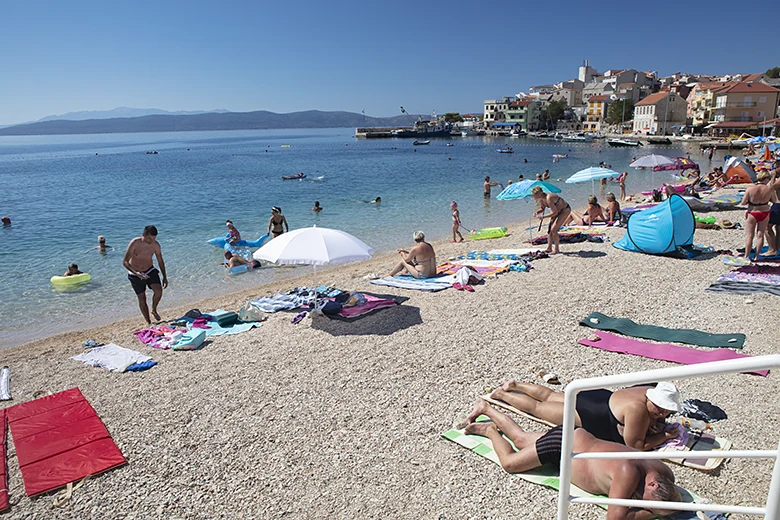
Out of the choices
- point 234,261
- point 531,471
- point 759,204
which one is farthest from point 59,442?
point 759,204

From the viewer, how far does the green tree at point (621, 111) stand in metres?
100

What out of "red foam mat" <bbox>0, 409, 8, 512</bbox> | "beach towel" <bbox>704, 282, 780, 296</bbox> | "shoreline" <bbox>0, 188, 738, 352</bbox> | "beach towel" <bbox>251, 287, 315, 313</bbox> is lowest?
"shoreline" <bbox>0, 188, 738, 352</bbox>

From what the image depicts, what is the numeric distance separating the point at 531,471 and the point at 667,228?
29.4 ft

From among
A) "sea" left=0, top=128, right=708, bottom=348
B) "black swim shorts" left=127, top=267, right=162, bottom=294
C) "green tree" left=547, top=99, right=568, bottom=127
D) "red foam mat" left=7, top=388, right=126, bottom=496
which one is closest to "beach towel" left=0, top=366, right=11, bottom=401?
"red foam mat" left=7, top=388, right=126, bottom=496

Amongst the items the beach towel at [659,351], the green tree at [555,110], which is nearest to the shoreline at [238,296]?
the beach towel at [659,351]

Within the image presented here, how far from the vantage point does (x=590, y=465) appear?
376 centimetres

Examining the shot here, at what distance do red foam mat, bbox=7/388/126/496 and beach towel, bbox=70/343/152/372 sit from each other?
102cm

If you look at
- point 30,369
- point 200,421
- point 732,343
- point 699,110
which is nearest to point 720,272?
point 732,343

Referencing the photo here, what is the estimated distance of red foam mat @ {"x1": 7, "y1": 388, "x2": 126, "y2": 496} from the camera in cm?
454

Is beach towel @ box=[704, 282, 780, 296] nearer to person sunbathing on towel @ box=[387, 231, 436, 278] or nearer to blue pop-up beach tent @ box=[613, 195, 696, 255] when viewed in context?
blue pop-up beach tent @ box=[613, 195, 696, 255]

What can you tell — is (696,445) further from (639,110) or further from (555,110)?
(555,110)

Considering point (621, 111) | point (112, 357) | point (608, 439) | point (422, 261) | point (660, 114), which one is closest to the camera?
point (608, 439)

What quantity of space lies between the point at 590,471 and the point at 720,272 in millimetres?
7933

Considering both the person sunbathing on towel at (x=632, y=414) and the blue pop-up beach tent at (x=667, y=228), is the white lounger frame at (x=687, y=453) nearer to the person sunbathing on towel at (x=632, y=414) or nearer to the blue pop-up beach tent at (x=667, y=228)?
the person sunbathing on towel at (x=632, y=414)
